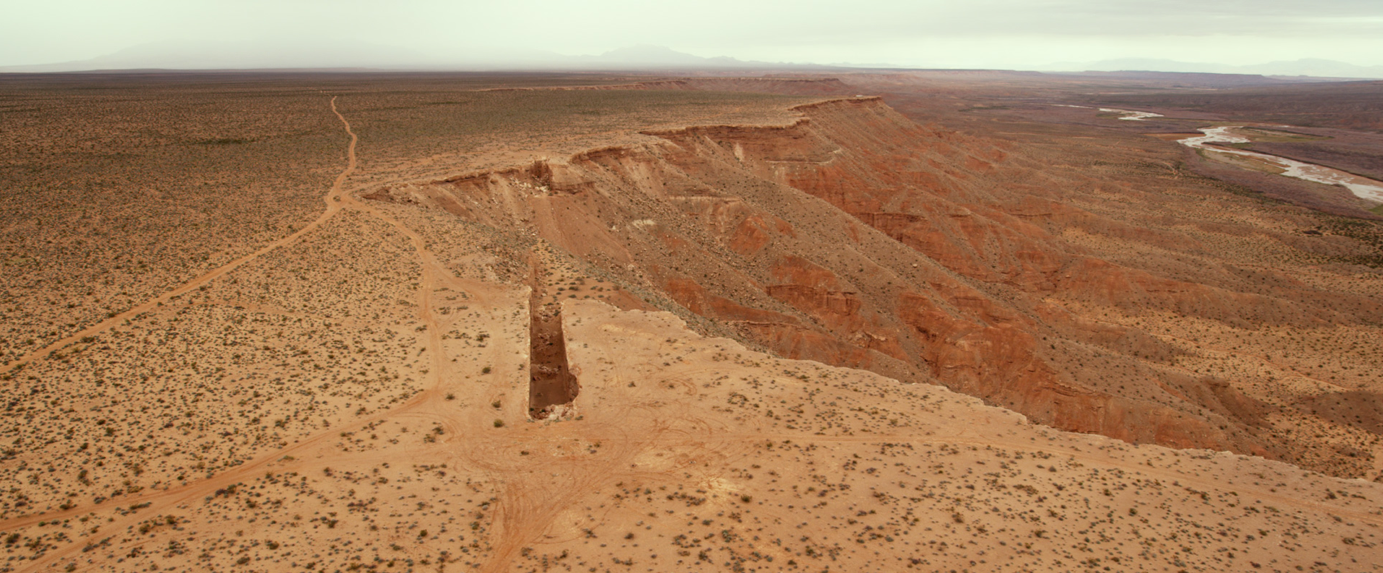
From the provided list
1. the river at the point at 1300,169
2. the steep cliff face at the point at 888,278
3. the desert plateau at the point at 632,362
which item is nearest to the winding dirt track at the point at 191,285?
the desert plateau at the point at 632,362

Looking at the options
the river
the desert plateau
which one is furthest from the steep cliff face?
the river

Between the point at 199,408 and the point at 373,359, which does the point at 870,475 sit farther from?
the point at 199,408

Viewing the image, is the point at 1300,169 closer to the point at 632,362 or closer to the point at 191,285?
the point at 632,362

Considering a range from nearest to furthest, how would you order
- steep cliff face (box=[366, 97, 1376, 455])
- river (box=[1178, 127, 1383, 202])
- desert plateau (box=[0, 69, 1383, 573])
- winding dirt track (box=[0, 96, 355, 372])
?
desert plateau (box=[0, 69, 1383, 573])
winding dirt track (box=[0, 96, 355, 372])
steep cliff face (box=[366, 97, 1376, 455])
river (box=[1178, 127, 1383, 202])

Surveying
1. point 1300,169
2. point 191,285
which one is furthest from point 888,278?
point 1300,169

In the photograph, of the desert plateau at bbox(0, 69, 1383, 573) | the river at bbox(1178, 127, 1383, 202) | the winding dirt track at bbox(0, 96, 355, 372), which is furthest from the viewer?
the river at bbox(1178, 127, 1383, 202)

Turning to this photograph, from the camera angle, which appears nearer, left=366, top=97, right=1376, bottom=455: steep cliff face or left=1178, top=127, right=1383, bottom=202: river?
left=366, top=97, right=1376, bottom=455: steep cliff face

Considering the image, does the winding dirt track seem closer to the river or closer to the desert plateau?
the desert plateau

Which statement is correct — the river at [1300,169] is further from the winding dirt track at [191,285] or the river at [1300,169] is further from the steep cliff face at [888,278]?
the winding dirt track at [191,285]

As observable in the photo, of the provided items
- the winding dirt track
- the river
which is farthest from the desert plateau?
the river
